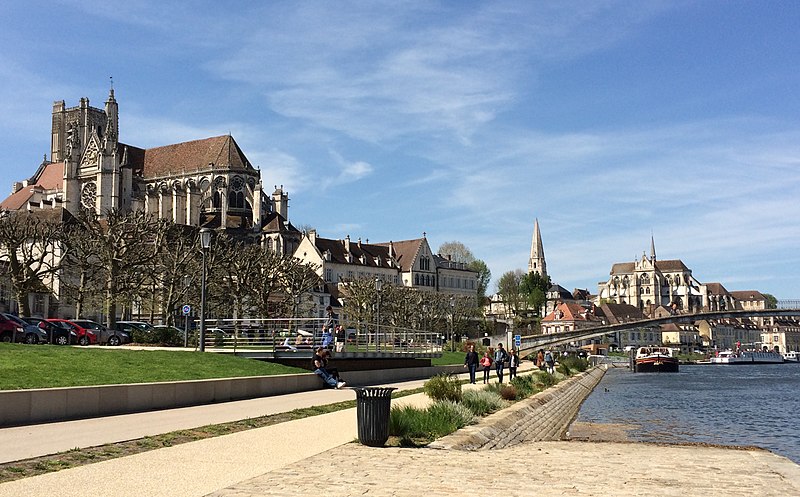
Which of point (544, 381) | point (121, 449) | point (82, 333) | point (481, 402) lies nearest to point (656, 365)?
point (544, 381)

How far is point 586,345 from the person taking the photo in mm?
184250

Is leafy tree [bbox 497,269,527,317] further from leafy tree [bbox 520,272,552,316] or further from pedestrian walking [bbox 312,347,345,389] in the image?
pedestrian walking [bbox 312,347,345,389]

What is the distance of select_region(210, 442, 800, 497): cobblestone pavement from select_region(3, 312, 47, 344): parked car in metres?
28.3

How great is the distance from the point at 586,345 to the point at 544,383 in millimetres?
144920

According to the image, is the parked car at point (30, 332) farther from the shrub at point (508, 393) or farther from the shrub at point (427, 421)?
the shrub at point (427, 421)

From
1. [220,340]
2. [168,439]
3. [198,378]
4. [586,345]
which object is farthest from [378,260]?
[168,439]

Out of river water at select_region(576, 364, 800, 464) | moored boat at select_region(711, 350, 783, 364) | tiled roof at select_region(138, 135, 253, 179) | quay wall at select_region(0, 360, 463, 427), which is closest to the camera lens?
quay wall at select_region(0, 360, 463, 427)

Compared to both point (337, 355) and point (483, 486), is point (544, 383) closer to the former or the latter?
point (337, 355)

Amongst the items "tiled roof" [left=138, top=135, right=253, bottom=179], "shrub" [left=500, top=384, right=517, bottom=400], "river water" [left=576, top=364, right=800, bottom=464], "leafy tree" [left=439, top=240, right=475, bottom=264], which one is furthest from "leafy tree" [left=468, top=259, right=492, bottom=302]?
"shrub" [left=500, top=384, right=517, bottom=400]

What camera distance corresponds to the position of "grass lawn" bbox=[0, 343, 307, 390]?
19.0 metres

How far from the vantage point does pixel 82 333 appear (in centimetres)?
4122

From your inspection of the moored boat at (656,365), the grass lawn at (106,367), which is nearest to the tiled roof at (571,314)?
the moored boat at (656,365)

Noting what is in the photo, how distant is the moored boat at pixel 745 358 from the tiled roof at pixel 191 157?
9810 centimetres

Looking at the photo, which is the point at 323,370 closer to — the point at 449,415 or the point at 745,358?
the point at 449,415
